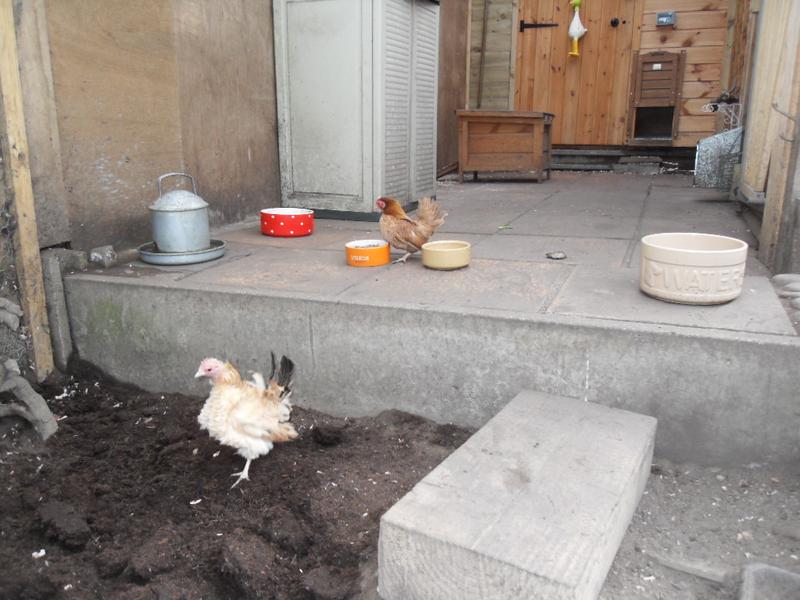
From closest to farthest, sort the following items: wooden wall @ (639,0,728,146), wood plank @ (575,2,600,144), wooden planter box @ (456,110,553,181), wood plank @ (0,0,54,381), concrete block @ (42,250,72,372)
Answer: wood plank @ (0,0,54,381), concrete block @ (42,250,72,372), wooden planter box @ (456,110,553,181), wooden wall @ (639,0,728,146), wood plank @ (575,2,600,144)

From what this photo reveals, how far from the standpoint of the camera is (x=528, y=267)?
3.37 meters

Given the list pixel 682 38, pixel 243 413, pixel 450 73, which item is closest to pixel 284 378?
pixel 243 413

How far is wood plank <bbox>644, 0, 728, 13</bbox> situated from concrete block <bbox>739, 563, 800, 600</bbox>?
861 cm

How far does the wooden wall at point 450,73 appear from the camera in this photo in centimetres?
842

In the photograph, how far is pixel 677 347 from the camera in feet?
7.57

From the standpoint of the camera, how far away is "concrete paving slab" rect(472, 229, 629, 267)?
3551mm

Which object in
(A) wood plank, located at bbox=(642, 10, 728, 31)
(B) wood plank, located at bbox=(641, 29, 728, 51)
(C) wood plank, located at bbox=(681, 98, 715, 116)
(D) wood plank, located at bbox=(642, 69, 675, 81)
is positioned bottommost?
(C) wood plank, located at bbox=(681, 98, 715, 116)

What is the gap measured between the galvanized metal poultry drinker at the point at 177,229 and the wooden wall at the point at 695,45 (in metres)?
7.51

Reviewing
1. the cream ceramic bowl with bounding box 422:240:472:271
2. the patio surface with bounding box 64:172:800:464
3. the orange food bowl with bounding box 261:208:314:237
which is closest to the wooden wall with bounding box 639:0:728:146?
the patio surface with bounding box 64:172:800:464

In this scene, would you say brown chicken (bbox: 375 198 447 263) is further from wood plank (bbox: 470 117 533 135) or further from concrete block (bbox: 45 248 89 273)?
wood plank (bbox: 470 117 533 135)

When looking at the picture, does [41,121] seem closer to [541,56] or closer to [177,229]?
[177,229]

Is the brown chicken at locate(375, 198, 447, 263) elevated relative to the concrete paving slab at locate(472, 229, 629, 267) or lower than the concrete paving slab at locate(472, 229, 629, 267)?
elevated

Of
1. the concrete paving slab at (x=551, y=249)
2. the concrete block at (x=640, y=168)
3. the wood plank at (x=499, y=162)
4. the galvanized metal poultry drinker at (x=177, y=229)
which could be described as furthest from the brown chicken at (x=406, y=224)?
the concrete block at (x=640, y=168)

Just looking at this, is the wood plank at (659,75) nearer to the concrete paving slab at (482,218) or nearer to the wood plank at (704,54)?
the wood plank at (704,54)
